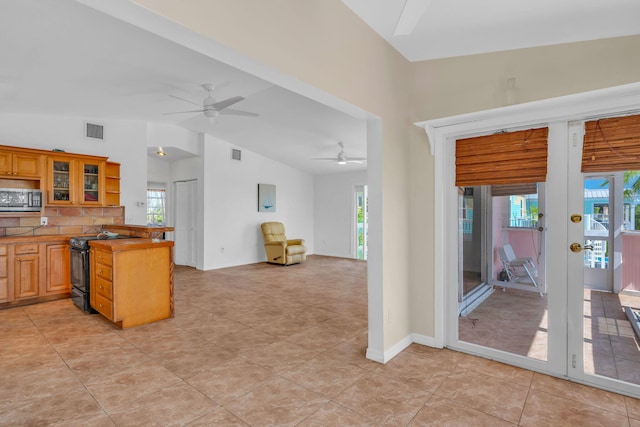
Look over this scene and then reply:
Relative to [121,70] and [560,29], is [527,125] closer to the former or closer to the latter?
[560,29]

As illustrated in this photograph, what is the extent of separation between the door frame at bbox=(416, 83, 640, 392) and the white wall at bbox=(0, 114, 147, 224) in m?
5.28

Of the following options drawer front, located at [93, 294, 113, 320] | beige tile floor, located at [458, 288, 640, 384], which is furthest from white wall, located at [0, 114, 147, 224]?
beige tile floor, located at [458, 288, 640, 384]

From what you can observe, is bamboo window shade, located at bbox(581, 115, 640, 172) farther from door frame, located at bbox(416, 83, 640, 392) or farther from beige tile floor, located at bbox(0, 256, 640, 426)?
beige tile floor, located at bbox(0, 256, 640, 426)

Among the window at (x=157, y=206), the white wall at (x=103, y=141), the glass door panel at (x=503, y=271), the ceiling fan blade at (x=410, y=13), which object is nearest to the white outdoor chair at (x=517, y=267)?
the glass door panel at (x=503, y=271)

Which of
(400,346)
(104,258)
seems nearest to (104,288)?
(104,258)

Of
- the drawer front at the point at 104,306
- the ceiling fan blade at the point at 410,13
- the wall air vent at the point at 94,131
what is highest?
the wall air vent at the point at 94,131

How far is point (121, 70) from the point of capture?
11.8 ft

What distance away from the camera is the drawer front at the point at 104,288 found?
3.62 m

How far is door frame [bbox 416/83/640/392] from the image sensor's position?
7.52ft

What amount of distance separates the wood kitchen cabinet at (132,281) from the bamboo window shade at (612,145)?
4.20 meters

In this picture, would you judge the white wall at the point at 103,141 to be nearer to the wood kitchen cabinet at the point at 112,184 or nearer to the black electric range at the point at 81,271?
the wood kitchen cabinet at the point at 112,184

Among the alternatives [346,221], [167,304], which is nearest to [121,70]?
[167,304]

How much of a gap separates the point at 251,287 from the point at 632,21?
209 inches

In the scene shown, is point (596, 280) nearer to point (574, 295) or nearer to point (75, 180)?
point (574, 295)
